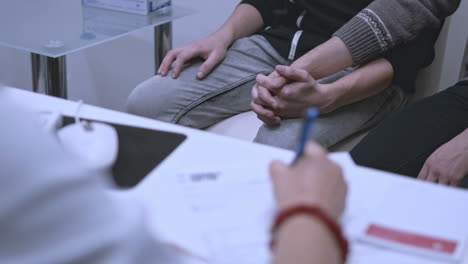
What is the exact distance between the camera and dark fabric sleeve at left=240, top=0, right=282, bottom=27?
155 cm

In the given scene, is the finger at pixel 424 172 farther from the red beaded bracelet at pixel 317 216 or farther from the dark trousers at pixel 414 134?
the red beaded bracelet at pixel 317 216

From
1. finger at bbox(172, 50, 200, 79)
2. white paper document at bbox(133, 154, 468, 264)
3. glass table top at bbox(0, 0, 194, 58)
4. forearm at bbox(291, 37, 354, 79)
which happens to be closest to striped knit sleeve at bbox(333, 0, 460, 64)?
forearm at bbox(291, 37, 354, 79)

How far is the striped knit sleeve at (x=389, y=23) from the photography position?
1223mm

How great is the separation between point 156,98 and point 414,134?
649 mm

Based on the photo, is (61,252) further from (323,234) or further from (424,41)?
(424,41)

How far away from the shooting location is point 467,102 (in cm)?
117

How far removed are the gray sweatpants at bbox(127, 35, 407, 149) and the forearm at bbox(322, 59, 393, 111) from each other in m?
0.05

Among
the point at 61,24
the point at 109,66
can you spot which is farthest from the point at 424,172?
the point at 109,66

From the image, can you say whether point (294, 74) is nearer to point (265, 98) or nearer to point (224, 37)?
point (265, 98)

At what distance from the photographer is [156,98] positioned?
139cm

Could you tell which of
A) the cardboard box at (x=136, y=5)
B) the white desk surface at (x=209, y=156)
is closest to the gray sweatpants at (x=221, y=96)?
the cardboard box at (x=136, y=5)

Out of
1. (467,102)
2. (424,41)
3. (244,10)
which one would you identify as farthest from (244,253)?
(244,10)

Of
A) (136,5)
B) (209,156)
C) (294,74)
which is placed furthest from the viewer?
(136,5)

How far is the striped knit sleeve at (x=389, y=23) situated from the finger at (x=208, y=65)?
35 centimetres
